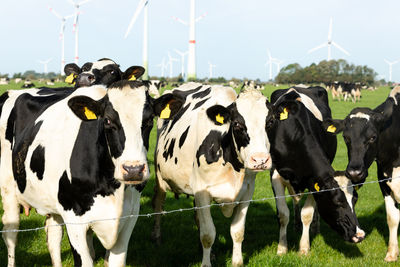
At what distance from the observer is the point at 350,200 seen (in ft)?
21.0

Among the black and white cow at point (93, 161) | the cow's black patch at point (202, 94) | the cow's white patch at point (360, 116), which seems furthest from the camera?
the cow's black patch at point (202, 94)

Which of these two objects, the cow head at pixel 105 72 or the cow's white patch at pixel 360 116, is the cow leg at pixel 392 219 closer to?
the cow's white patch at pixel 360 116

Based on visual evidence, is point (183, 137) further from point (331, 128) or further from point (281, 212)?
point (331, 128)

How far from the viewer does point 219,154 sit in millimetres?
5887

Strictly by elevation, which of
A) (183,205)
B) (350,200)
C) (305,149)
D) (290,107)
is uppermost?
(290,107)

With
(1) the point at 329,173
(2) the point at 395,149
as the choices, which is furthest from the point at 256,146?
(2) the point at 395,149

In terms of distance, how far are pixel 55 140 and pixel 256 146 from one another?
210 centimetres

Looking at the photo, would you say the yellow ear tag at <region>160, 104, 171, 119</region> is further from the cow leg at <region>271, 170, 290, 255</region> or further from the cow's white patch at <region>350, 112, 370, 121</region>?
the cow leg at <region>271, 170, 290, 255</region>

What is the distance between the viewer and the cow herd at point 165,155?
446 cm

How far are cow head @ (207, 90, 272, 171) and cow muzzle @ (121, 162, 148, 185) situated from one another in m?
1.44

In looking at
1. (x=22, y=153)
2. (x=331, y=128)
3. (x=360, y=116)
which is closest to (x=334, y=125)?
(x=331, y=128)

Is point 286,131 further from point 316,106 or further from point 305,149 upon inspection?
point 316,106

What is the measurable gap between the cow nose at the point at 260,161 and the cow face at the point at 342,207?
1.89 meters

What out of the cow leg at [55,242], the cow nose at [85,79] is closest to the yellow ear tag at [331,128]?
the cow nose at [85,79]
